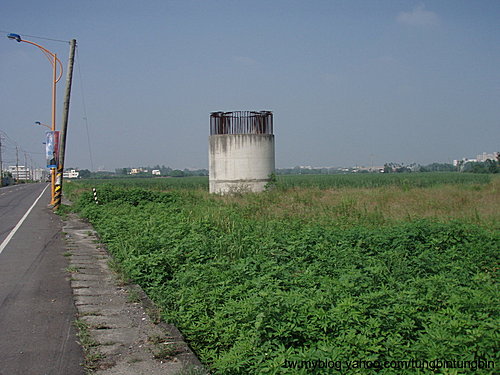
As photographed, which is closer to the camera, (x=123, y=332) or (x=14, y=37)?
(x=123, y=332)

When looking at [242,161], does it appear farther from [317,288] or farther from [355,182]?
[317,288]

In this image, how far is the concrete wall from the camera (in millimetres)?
27250

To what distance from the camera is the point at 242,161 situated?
27266 mm

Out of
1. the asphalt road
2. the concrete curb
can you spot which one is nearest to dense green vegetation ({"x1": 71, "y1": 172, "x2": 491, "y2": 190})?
the asphalt road

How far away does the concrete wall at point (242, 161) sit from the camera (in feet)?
89.4

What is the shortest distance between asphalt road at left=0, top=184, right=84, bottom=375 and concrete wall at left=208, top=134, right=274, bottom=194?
15288mm

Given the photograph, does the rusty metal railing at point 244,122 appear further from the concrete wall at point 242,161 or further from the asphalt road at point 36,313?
the asphalt road at point 36,313

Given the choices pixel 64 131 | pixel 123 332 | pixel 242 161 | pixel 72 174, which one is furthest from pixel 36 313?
pixel 72 174

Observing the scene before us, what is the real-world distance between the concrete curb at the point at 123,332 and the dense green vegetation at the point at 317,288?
0.82 ft

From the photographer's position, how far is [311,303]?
496cm

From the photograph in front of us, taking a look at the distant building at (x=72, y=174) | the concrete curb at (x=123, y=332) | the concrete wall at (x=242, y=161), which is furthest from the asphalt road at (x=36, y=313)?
the distant building at (x=72, y=174)

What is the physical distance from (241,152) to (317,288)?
21.3m

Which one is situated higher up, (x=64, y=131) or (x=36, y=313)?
(x=64, y=131)

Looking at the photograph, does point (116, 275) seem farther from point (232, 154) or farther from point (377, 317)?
point (232, 154)
